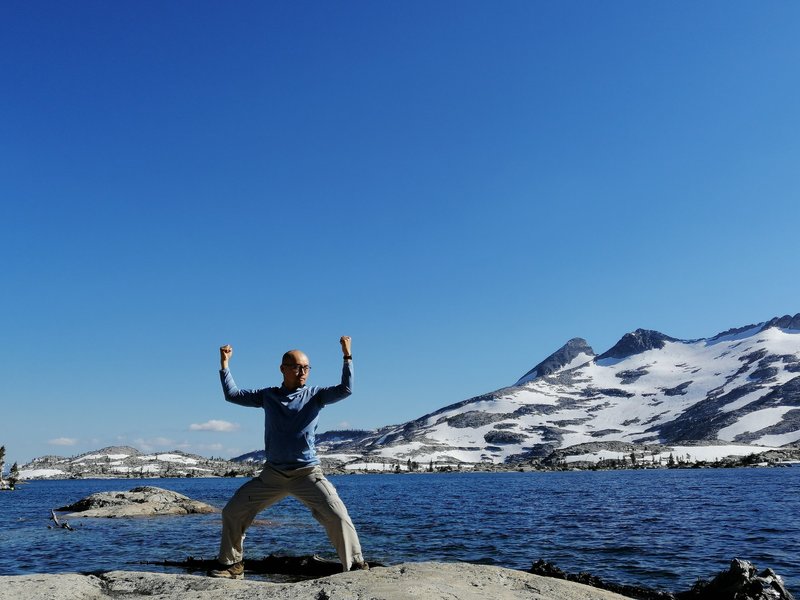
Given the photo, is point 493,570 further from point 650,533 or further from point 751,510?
point 751,510

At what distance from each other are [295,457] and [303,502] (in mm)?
831

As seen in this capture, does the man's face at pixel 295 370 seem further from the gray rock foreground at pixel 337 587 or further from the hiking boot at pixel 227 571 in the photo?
the hiking boot at pixel 227 571

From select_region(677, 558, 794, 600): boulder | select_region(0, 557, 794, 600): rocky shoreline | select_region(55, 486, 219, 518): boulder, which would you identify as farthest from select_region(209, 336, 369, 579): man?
select_region(55, 486, 219, 518): boulder

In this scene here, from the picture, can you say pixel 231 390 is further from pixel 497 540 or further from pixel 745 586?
pixel 497 540

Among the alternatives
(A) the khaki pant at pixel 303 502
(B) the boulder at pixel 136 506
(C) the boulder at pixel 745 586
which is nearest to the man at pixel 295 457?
(A) the khaki pant at pixel 303 502

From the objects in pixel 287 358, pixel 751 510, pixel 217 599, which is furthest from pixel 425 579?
pixel 751 510

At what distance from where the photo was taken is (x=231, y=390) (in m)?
10.2

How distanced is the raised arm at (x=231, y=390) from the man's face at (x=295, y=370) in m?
0.55

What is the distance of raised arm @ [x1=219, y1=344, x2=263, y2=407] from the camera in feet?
33.1

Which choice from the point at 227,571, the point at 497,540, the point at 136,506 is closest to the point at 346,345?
the point at 227,571

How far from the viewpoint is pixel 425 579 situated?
908cm

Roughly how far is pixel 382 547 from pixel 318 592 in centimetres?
2144

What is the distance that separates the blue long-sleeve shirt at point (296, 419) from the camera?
9672mm

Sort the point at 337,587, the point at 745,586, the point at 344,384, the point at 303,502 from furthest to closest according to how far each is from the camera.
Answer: the point at 745,586 < the point at 303,502 < the point at 344,384 < the point at 337,587
